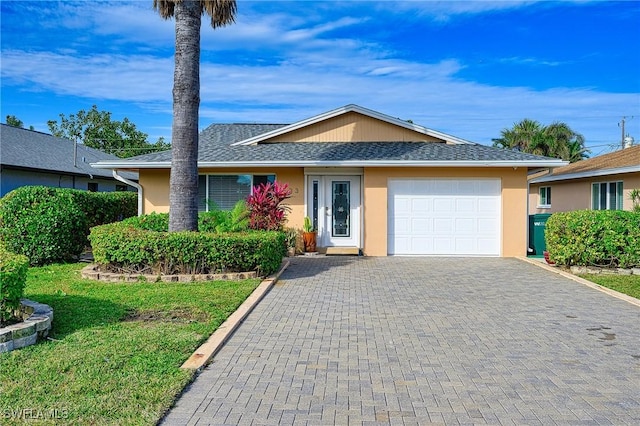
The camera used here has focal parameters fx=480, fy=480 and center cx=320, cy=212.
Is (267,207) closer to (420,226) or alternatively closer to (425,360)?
(420,226)

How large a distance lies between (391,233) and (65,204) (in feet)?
29.9

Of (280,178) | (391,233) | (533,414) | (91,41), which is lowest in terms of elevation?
(533,414)

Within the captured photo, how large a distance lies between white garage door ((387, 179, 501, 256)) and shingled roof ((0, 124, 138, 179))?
11.8 m

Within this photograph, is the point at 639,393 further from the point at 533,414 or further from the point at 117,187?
the point at 117,187

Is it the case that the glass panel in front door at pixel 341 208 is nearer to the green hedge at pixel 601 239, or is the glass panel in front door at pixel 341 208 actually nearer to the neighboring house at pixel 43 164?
the green hedge at pixel 601 239

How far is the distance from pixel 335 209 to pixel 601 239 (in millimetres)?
7310

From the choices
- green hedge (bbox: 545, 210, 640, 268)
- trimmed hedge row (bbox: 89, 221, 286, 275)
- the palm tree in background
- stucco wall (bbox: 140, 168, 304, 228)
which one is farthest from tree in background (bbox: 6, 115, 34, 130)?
green hedge (bbox: 545, 210, 640, 268)

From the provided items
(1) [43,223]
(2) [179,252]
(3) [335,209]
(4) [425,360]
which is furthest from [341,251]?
(4) [425,360]

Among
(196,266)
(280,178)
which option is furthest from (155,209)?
(196,266)

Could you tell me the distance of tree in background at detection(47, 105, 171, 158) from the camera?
53.8 m

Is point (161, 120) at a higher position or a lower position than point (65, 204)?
higher

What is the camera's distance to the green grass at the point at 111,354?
385cm

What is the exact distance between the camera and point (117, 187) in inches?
1183

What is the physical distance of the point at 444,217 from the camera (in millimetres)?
14672
